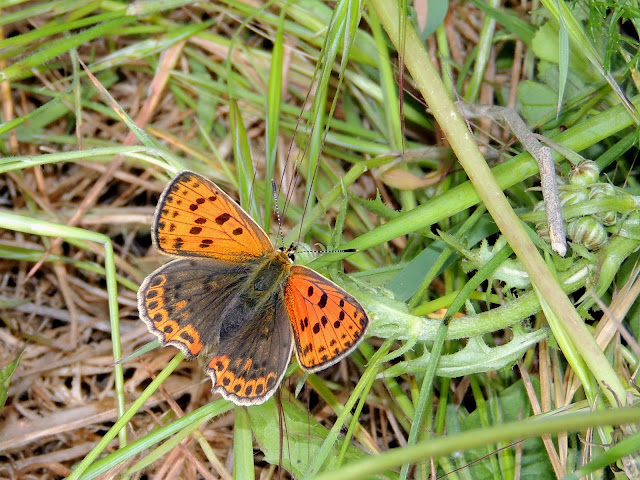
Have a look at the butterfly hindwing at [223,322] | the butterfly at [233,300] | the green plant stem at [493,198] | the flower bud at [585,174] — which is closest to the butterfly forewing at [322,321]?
the butterfly at [233,300]

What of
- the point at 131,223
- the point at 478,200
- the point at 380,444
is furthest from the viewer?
the point at 131,223

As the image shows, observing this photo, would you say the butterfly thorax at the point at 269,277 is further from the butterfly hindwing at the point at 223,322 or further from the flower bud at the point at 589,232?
the flower bud at the point at 589,232

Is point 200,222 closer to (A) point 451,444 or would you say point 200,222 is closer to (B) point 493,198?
(B) point 493,198

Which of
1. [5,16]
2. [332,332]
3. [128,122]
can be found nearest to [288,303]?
[332,332]

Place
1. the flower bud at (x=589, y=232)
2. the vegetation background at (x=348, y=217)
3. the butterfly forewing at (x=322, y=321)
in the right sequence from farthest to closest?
the vegetation background at (x=348, y=217)
the flower bud at (x=589, y=232)
the butterfly forewing at (x=322, y=321)

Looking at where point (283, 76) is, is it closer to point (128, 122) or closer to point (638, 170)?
point (128, 122)

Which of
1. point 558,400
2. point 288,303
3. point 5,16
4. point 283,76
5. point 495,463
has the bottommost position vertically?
point 495,463

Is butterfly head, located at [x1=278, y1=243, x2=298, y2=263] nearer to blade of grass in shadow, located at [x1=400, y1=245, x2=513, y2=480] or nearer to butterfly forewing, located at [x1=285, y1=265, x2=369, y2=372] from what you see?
butterfly forewing, located at [x1=285, y1=265, x2=369, y2=372]

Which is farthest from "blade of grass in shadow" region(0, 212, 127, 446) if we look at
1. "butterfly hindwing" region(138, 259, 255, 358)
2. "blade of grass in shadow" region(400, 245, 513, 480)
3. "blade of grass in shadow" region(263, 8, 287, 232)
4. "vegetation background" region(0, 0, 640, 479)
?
"blade of grass in shadow" region(400, 245, 513, 480)

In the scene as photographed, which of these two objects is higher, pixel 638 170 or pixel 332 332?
pixel 638 170
